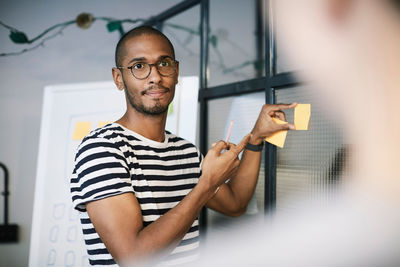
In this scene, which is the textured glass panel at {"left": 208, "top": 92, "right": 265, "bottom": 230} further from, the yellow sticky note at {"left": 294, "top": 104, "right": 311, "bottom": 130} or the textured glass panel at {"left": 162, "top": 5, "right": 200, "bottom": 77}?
the textured glass panel at {"left": 162, "top": 5, "right": 200, "bottom": 77}

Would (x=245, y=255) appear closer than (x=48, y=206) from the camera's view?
Yes

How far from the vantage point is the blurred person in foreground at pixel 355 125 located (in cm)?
94

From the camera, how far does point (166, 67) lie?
116 centimetres

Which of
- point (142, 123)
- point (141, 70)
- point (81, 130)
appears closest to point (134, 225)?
point (142, 123)

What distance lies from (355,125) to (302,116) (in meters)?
0.17

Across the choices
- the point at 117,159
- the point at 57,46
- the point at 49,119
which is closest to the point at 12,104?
the point at 57,46

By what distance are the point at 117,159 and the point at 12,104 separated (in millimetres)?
1684

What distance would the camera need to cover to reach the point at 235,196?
1333mm

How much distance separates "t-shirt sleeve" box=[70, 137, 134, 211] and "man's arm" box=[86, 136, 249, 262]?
22mm

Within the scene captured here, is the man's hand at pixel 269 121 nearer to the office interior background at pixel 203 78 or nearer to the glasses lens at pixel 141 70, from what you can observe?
the office interior background at pixel 203 78

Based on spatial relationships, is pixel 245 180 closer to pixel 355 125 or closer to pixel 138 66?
pixel 355 125

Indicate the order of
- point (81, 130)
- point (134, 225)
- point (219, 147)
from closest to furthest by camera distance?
point (134, 225) → point (219, 147) → point (81, 130)

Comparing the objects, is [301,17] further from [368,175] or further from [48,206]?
[48,206]

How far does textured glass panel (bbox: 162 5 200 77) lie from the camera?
2.00 metres
